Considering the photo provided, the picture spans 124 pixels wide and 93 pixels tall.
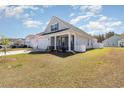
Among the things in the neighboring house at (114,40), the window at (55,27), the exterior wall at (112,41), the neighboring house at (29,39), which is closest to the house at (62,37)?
the window at (55,27)

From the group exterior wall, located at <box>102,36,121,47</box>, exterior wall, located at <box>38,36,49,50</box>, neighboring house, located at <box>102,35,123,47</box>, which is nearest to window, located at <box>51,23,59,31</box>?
exterior wall, located at <box>38,36,49,50</box>

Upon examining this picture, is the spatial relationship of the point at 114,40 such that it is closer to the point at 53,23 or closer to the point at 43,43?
the point at 43,43

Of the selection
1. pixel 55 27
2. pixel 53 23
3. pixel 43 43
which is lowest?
pixel 43 43

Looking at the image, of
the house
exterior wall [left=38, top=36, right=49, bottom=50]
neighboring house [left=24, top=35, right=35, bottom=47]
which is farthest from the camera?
neighboring house [left=24, top=35, right=35, bottom=47]

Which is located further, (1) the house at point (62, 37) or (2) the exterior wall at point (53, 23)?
(2) the exterior wall at point (53, 23)

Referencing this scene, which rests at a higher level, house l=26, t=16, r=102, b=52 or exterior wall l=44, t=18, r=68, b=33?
exterior wall l=44, t=18, r=68, b=33

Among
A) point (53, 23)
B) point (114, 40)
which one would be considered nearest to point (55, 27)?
point (53, 23)

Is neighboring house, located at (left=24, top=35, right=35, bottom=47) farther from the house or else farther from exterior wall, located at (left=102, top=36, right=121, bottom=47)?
exterior wall, located at (left=102, top=36, right=121, bottom=47)

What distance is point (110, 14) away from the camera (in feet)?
40.1

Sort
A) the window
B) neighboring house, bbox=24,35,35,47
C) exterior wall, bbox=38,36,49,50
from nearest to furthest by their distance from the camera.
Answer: the window → exterior wall, bbox=38,36,49,50 → neighboring house, bbox=24,35,35,47

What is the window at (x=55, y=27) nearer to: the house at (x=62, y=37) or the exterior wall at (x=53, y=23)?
the house at (x=62, y=37)

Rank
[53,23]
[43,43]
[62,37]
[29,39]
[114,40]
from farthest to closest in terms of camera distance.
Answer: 1. [114,40]
2. [29,39]
3. [43,43]
4. [53,23]
5. [62,37]

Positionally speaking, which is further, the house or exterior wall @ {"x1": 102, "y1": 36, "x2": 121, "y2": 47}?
exterior wall @ {"x1": 102, "y1": 36, "x2": 121, "y2": 47}
